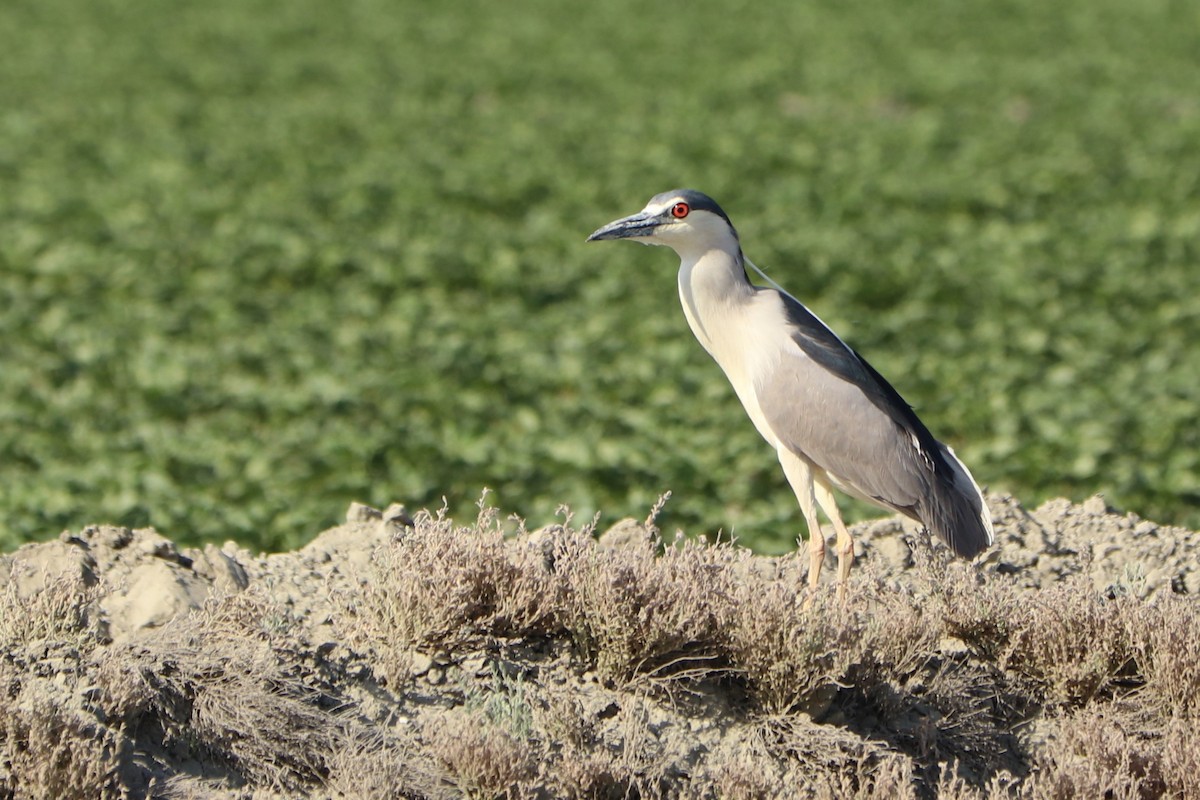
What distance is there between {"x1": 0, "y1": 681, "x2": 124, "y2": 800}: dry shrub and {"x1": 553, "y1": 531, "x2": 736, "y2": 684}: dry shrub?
1.57 meters

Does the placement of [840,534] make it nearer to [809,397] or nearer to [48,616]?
[809,397]

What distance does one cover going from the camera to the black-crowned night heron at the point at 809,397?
5.44 m

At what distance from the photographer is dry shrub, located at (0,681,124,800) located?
3977 mm

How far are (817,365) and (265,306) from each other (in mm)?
8191

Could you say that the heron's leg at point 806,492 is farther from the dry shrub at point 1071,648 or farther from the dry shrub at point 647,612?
the dry shrub at point 1071,648

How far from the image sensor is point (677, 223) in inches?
214

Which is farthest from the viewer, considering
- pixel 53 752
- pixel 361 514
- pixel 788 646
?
pixel 361 514

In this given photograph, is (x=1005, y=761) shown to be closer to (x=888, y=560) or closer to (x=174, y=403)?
(x=888, y=560)

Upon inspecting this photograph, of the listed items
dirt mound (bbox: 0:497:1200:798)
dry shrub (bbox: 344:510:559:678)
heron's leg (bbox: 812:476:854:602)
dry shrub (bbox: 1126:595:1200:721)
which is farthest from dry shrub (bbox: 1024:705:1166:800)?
dry shrub (bbox: 344:510:559:678)

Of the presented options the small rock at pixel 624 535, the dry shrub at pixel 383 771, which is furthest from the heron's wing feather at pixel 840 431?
the dry shrub at pixel 383 771

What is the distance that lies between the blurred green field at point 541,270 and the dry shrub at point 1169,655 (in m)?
3.21

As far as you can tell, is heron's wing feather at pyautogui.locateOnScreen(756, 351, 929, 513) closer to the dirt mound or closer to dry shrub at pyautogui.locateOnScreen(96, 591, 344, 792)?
the dirt mound

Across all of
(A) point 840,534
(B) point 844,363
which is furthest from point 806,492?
(B) point 844,363

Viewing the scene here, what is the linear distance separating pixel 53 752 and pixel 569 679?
65.6 inches
